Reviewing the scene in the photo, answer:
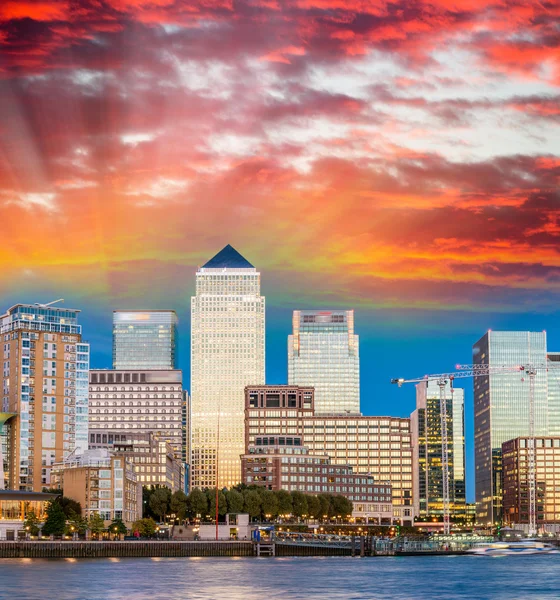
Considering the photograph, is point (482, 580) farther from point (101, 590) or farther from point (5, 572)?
point (5, 572)

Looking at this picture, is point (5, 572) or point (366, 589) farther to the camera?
point (5, 572)

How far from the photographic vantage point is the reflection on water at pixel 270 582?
139250 mm

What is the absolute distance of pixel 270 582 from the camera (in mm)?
157750

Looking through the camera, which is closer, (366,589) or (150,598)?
(150,598)

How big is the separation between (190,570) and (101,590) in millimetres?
41782

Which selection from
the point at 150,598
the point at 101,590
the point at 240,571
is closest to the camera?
the point at 150,598

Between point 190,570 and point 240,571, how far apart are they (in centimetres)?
804

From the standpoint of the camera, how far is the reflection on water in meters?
139

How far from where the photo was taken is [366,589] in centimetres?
14725

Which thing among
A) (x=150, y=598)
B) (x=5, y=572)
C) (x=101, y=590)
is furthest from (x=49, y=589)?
(x=5, y=572)

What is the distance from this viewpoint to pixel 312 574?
174 metres

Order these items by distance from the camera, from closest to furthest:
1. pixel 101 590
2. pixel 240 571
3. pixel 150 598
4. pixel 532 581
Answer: pixel 150 598
pixel 101 590
pixel 532 581
pixel 240 571

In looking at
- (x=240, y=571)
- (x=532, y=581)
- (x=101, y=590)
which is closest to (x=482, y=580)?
(x=532, y=581)

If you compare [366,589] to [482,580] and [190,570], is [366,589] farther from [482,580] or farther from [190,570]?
[190,570]
